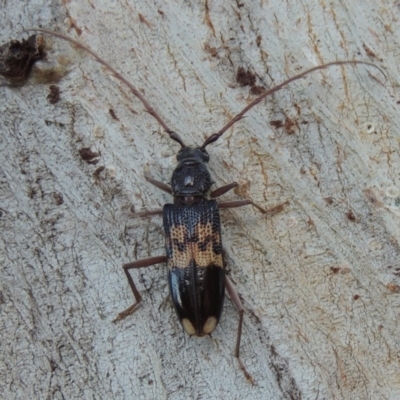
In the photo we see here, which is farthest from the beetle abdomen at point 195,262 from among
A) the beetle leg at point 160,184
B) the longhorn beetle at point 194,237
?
the beetle leg at point 160,184

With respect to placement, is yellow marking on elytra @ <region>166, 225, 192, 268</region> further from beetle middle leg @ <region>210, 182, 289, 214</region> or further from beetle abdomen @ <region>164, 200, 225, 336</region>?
beetle middle leg @ <region>210, 182, 289, 214</region>

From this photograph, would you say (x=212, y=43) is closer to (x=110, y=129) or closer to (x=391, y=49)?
(x=110, y=129)

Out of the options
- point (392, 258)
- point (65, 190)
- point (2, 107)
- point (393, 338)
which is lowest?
point (393, 338)

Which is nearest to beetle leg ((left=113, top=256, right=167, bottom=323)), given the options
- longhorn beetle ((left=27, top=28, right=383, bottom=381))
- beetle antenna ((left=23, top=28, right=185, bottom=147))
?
longhorn beetle ((left=27, top=28, right=383, bottom=381))

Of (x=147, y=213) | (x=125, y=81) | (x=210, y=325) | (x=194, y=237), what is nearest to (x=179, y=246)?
(x=194, y=237)

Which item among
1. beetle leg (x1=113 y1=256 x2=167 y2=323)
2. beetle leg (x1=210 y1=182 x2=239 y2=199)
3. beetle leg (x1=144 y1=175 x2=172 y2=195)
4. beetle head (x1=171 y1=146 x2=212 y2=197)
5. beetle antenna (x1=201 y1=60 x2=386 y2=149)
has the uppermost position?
beetle antenna (x1=201 y1=60 x2=386 y2=149)

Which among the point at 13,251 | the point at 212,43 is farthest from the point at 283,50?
the point at 13,251

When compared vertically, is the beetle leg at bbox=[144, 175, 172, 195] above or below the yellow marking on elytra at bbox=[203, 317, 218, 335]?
above

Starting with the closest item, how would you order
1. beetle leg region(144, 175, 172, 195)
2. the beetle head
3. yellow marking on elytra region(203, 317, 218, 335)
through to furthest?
1. yellow marking on elytra region(203, 317, 218, 335)
2. beetle leg region(144, 175, 172, 195)
3. the beetle head
